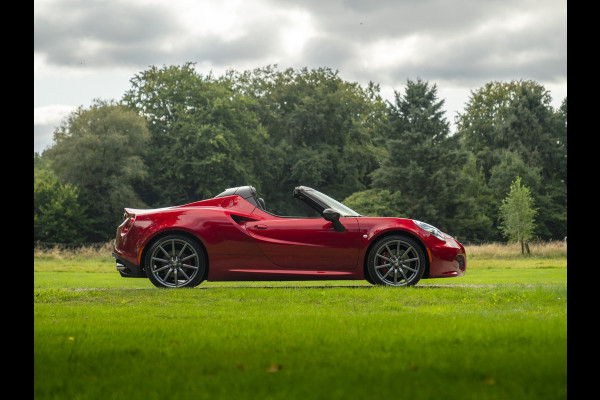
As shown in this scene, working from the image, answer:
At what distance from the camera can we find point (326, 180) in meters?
60.1

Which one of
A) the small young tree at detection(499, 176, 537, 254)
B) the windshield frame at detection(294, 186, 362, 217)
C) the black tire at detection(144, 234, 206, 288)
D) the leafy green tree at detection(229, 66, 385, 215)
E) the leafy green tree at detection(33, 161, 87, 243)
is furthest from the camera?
the leafy green tree at detection(229, 66, 385, 215)

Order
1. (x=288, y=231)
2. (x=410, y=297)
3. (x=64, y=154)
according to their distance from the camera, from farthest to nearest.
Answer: (x=64, y=154) → (x=288, y=231) → (x=410, y=297)

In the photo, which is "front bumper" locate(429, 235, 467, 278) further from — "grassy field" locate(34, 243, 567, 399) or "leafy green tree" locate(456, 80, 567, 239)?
"leafy green tree" locate(456, 80, 567, 239)

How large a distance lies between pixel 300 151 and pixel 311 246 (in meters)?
49.3

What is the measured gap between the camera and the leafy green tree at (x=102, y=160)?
5097 centimetres

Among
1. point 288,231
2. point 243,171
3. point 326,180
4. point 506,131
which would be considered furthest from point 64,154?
point 288,231

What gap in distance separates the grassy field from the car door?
5.27 feet

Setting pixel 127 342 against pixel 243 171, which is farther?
pixel 243 171

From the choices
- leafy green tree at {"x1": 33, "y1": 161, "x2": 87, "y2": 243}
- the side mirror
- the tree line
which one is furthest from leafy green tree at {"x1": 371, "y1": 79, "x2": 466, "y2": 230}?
the side mirror

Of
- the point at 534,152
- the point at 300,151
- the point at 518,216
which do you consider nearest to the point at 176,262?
the point at 518,216

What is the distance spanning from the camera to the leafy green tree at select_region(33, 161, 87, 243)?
4909 centimetres

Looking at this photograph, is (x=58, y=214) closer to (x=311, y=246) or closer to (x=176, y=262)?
(x=176, y=262)
